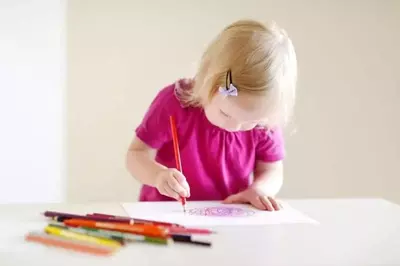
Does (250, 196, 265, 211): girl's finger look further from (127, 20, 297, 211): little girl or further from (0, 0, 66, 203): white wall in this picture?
(0, 0, 66, 203): white wall

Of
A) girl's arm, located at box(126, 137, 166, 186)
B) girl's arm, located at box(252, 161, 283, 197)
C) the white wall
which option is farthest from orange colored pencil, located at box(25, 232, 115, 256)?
the white wall

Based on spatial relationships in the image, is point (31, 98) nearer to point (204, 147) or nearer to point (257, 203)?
point (204, 147)

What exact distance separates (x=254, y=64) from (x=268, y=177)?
0.82 ft

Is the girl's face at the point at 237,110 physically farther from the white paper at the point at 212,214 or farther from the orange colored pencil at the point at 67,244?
the orange colored pencil at the point at 67,244

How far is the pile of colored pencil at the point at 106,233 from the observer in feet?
2.19

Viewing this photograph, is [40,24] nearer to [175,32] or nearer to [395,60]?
[175,32]

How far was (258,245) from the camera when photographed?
2.32 ft

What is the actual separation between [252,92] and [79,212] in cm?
28

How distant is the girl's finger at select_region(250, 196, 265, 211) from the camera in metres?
0.92

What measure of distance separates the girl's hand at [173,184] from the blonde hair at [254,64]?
13 cm

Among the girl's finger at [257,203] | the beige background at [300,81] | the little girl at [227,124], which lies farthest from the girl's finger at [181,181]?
the beige background at [300,81]

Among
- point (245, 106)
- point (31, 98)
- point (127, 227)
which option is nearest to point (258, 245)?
point (127, 227)

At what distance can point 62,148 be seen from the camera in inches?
56.0

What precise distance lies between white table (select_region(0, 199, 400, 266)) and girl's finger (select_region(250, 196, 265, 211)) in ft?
0.21
